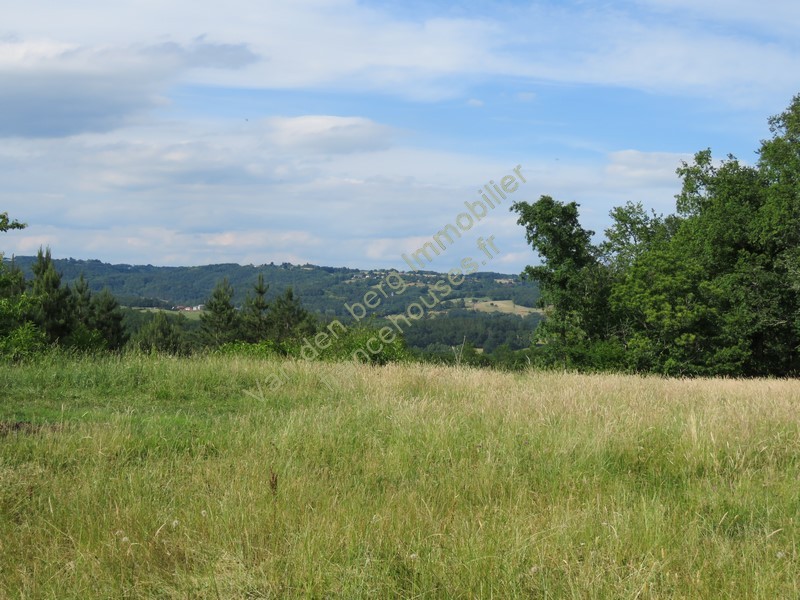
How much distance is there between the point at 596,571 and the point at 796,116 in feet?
155

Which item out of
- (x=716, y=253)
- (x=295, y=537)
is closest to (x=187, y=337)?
(x=716, y=253)

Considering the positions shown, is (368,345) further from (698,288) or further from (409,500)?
(698,288)

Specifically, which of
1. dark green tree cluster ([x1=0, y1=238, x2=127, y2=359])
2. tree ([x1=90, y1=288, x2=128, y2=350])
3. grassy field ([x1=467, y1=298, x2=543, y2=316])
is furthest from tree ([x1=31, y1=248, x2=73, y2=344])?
grassy field ([x1=467, y1=298, x2=543, y2=316])

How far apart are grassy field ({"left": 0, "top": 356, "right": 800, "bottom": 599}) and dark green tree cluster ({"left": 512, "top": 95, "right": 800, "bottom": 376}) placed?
30.8 metres

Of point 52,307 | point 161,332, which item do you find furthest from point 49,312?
point 161,332

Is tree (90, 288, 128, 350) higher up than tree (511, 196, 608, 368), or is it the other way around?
tree (511, 196, 608, 368)

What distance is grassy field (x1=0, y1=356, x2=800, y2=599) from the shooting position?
412cm

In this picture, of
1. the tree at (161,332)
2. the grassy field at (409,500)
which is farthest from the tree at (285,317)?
the grassy field at (409,500)

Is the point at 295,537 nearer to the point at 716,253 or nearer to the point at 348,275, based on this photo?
the point at 716,253

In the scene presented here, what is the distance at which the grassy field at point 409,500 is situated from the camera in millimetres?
4117

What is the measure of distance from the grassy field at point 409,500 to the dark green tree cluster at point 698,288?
1213 inches

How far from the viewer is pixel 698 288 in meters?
41.0

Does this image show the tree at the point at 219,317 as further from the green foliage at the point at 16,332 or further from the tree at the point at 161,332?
the green foliage at the point at 16,332

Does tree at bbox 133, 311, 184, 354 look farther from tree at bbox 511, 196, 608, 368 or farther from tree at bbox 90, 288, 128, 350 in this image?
tree at bbox 511, 196, 608, 368
